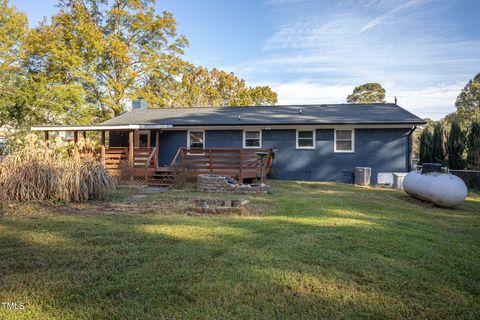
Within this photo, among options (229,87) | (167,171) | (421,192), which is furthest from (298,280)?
(229,87)

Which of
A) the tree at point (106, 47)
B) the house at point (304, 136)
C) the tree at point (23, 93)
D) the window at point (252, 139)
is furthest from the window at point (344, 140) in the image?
the tree at point (106, 47)

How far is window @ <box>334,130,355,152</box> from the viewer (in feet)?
46.7

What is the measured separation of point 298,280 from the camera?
3164 millimetres

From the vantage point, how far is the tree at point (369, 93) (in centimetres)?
4897

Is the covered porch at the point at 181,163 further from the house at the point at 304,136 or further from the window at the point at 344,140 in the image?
the window at the point at 344,140

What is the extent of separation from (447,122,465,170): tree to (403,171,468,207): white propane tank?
310 inches

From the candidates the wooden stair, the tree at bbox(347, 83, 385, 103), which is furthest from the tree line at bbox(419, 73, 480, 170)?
the tree at bbox(347, 83, 385, 103)

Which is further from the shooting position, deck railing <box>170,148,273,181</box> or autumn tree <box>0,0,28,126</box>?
autumn tree <box>0,0,28,126</box>

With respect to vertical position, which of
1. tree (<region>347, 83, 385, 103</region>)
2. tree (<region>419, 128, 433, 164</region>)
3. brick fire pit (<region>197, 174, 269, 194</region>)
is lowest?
brick fire pit (<region>197, 174, 269, 194</region>)

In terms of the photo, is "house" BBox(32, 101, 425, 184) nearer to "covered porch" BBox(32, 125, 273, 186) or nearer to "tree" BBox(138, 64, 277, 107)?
"covered porch" BBox(32, 125, 273, 186)

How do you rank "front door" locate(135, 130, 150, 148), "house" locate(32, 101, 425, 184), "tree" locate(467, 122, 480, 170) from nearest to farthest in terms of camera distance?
1. "house" locate(32, 101, 425, 184)
2. "tree" locate(467, 122, 480, 170)
3. "front door" locate(135, 130, 150, 148)

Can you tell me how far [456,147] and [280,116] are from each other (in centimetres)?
849

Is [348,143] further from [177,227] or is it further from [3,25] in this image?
[3,25]

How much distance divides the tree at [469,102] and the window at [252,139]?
31009 mm
